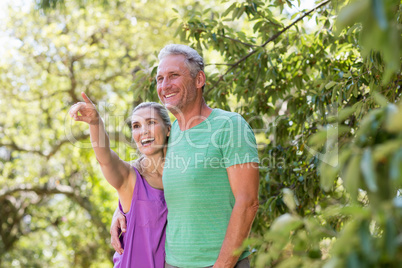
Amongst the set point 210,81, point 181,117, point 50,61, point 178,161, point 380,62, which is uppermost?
point 50,61

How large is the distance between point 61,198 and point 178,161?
959 centimetres

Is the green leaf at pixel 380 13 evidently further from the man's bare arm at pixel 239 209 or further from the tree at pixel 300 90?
the man's bare arm at pixel 239 209

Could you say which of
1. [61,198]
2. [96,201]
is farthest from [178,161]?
[61,198]

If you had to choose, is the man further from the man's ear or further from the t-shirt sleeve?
the man's ear

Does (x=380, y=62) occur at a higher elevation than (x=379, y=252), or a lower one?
higher

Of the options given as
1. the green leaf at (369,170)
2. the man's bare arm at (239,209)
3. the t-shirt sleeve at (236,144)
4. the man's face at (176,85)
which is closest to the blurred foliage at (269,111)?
the green leaf at (369,170)

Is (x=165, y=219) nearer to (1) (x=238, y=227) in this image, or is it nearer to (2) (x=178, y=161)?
(2) (x=178, y=161)

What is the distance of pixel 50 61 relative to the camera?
26.3 feet

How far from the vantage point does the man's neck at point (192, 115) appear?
78.3 inches

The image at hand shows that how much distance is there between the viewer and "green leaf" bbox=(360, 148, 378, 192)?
0.64 m

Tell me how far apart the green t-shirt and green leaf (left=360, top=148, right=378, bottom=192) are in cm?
108

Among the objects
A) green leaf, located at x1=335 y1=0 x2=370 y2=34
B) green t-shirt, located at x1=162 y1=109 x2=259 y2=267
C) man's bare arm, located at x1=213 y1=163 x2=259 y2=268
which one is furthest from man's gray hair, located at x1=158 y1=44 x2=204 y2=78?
green leaf, located at x1=335 y1=0 x2=370 y2=34

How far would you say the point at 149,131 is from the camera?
220 cm

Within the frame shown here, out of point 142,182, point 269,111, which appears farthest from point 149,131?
point 269,111
